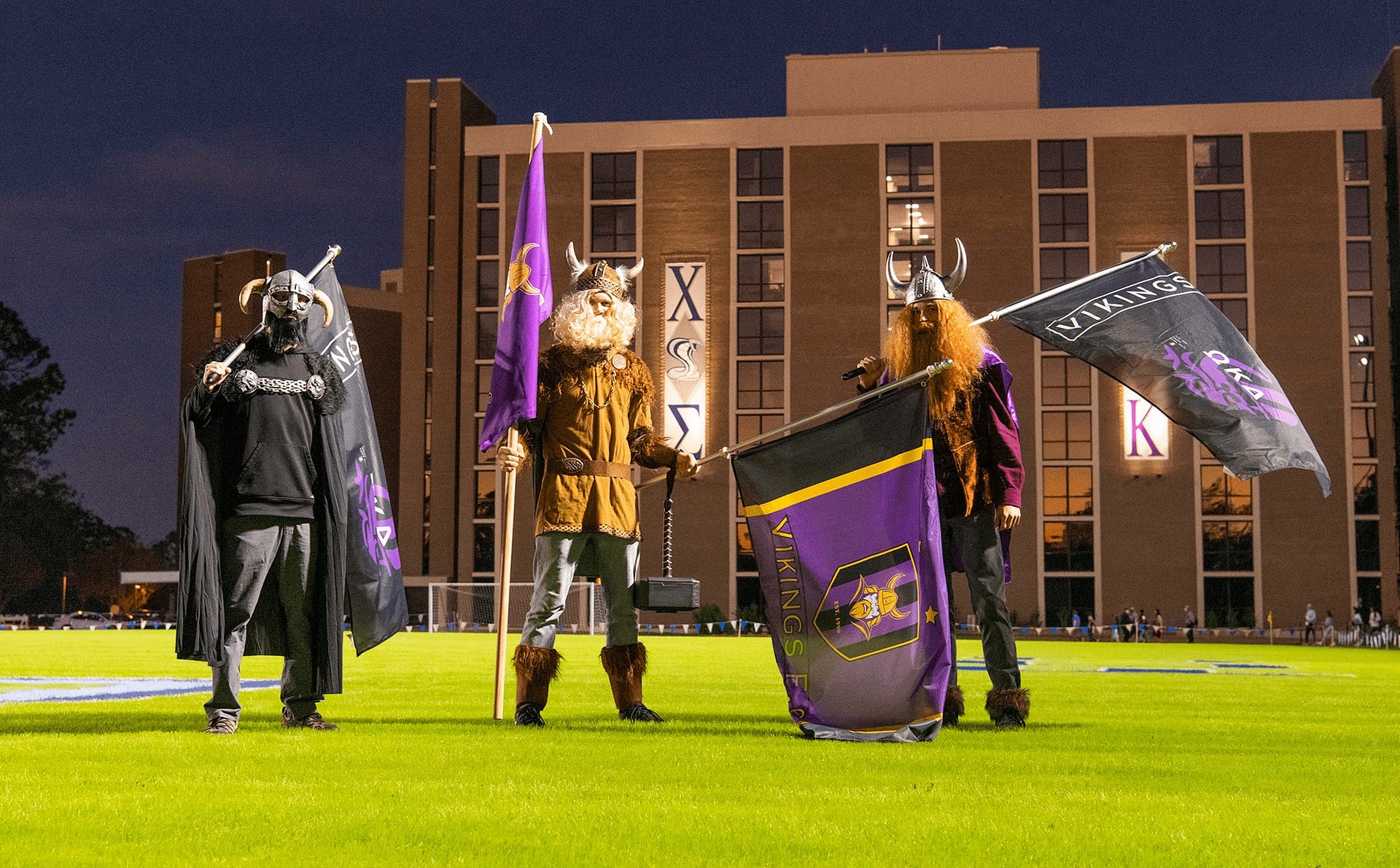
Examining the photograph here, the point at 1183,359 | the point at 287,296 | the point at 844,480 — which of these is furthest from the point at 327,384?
the point at 1183,359

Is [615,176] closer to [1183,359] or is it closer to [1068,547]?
[1068,547]

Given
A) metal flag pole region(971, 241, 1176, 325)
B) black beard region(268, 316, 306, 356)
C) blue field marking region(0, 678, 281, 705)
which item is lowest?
blue field marking region(0, 678, 281, 705)

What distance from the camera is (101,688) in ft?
35.6

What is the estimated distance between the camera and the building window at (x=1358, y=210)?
198 feet

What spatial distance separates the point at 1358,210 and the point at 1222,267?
6334 mm

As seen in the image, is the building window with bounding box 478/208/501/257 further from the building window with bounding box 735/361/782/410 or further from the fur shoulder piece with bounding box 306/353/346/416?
the fur shoulder piece with bounding box 306/353/346/416

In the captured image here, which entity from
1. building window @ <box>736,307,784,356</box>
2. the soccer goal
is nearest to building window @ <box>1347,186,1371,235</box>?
building window @ <box>736,307,784,356</box>

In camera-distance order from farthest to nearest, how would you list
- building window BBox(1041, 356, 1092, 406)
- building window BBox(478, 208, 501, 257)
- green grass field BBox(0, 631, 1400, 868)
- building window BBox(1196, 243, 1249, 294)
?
building window BBox(478, 208, 501, 257) < building window BBox(1196, 243, 1249, 294) < building window BBox(1041, 356, 1092, 406) < green grass field BBox(0, 631, 1400, 868)

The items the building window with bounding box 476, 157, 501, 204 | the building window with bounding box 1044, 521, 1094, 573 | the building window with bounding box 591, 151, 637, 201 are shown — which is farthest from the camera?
the building window with bounding box 476, 157, 501, 204

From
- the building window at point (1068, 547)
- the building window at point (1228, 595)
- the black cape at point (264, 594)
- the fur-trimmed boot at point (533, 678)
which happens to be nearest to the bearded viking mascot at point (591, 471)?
the fur-trimmed boot at point (533, 678)

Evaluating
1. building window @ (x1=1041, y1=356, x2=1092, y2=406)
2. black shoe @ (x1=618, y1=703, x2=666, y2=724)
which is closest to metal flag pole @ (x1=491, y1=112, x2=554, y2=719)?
black shoe @ (x1=618, y1=703, x2=666, y2=724)

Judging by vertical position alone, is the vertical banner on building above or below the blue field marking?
above

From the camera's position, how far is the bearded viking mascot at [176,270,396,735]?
6.94 metres

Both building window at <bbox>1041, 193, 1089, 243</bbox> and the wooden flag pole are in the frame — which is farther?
building window at <bbox>1041, 193, 1089, 243</bbox>
